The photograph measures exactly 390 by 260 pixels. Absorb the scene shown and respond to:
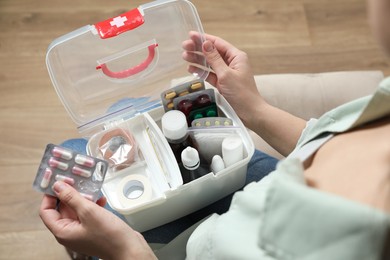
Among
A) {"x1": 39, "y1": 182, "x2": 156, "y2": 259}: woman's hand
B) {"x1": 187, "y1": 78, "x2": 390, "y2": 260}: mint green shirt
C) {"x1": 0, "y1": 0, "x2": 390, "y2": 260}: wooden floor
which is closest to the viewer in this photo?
{"x1": 187, "y1": 78, "x2": 390, "y2": 260}: mint green shirt

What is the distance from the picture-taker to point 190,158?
2.19 ft

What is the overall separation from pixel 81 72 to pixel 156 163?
8.8 inches

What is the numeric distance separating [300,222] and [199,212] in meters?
0.34

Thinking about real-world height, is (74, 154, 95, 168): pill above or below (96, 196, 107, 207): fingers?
above

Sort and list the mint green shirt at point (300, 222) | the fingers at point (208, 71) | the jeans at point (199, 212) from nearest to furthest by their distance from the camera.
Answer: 1. the mint green shirt at point (300, 222)
2. the jeans at point (199, 212)
3. the fingers at point (208, 71)

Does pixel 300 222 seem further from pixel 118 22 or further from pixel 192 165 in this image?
pixel 118 22

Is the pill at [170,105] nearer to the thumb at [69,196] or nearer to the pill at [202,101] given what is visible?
the pill at [202,101]

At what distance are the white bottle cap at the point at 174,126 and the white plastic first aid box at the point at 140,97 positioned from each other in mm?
16

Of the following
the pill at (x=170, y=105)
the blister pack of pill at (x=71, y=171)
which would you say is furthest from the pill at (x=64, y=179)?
the pill at (x=170, y=105)

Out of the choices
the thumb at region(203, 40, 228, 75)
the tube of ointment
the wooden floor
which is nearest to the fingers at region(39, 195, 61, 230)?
the tube of ointment

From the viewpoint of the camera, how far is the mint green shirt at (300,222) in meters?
0.40

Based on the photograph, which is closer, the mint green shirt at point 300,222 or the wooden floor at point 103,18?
the mint green shirt at point 300,222

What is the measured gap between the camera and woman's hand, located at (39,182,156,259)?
625 mm

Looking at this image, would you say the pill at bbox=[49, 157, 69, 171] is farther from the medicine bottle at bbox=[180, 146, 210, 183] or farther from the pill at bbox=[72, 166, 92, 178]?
the medicine bottle at bbox=[180, 146, 210, 183]
